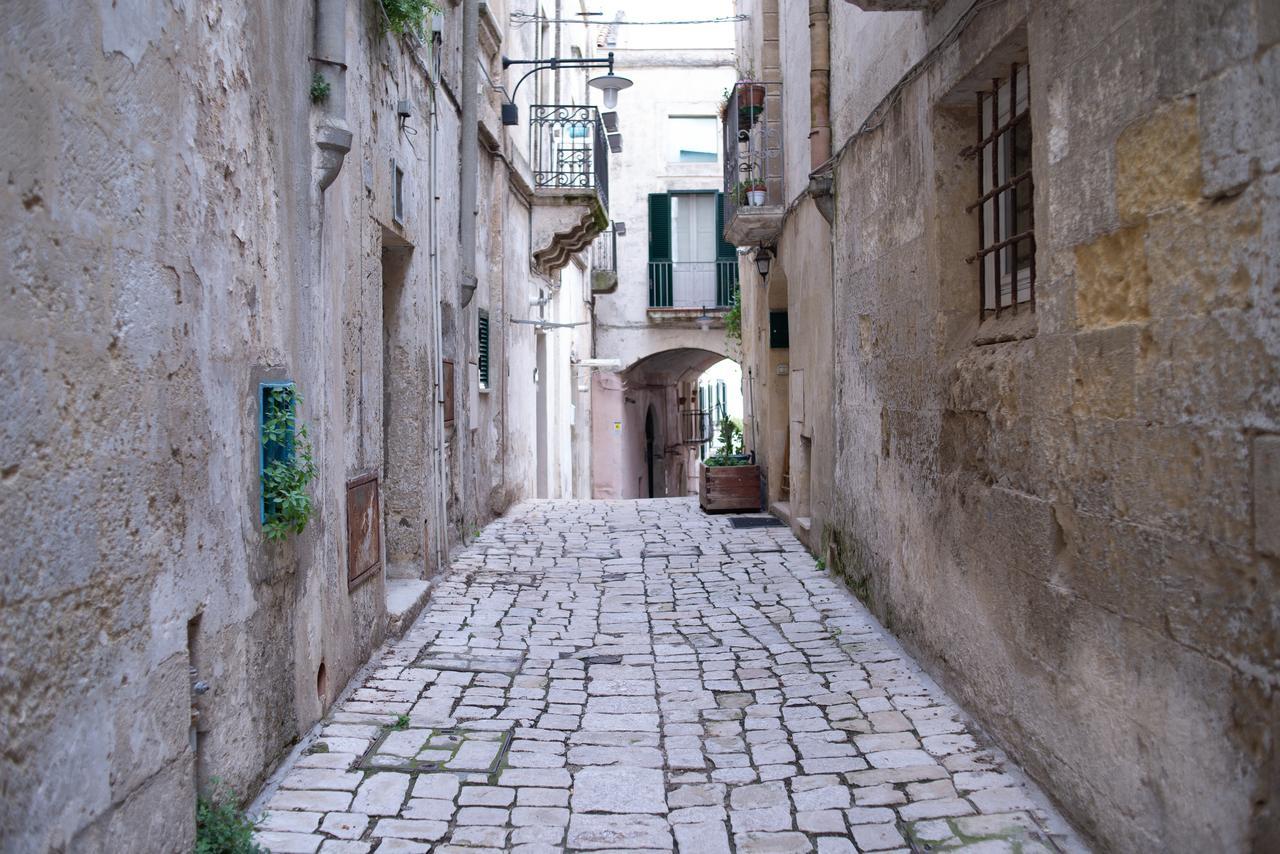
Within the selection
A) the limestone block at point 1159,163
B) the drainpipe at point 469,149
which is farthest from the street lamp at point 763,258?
the limestone block at point 1159,163

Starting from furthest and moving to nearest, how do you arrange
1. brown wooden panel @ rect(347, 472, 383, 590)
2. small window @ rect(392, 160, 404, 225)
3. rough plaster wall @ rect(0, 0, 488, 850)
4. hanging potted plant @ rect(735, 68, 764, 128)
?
hanging potted plant @ rect(735, 68, 764, 128), small window @ rect(392, 160, 404, 225), brown wooden panel @ rect(347, 472, 383, 590), rough plaster wall @ rect(0, 0, 488, 850)

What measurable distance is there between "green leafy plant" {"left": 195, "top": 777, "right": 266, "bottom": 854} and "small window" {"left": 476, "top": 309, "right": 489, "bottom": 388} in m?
8.25

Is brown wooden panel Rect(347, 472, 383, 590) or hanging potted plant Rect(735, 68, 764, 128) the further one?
hanging potted plant Rect(735, 68, 764, 128)

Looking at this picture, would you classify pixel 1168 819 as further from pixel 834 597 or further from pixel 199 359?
pixel 834 597

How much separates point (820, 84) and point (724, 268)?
1568 cm

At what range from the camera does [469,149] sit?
1015 cm

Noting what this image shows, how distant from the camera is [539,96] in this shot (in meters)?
16.4

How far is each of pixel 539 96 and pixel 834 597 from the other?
35.2ft

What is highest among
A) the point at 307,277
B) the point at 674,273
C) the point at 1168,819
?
the point at 674,273

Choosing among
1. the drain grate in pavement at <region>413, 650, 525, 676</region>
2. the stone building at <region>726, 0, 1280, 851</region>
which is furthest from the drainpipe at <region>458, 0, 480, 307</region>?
the drain grate in pavement at <region>413, 650, 525, 676</region>

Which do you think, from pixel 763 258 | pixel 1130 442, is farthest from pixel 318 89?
pixel 763 258

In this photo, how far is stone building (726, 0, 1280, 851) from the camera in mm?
2762

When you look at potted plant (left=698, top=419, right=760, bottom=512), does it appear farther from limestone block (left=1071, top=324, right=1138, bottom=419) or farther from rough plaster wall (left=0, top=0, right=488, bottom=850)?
limestone block (left=1071, top=324, right=1138, bottom=419)

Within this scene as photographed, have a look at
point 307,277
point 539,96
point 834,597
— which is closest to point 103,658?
point 307,277
